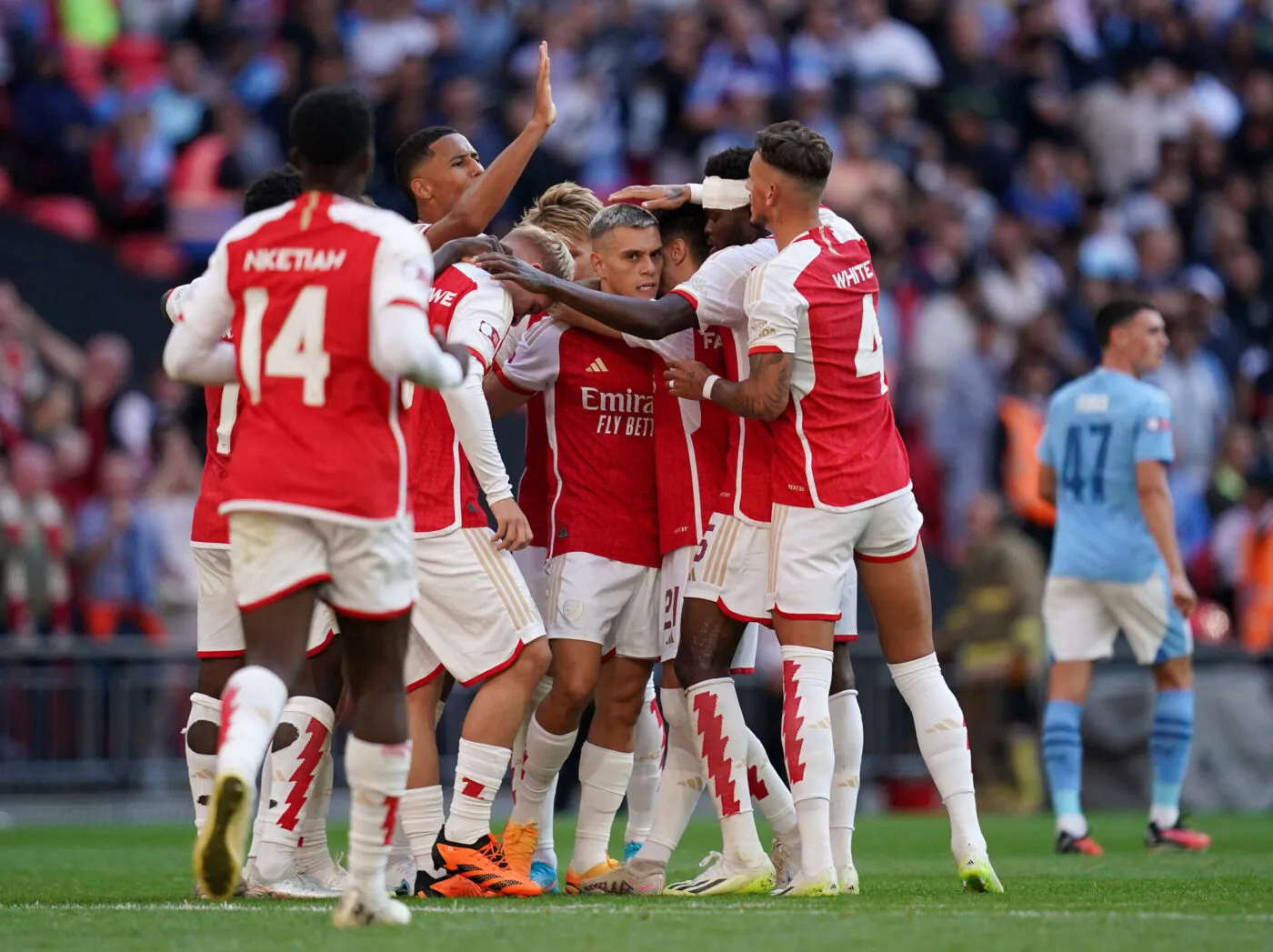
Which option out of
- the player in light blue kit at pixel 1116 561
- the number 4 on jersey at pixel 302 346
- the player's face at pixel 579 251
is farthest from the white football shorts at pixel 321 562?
the player in light blue kit at pixel 1116 561

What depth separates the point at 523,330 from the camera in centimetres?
819

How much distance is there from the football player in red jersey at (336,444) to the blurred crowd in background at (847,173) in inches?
322

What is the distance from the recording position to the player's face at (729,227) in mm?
7891

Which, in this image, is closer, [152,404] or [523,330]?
[523,330]

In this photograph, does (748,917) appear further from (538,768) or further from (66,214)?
(66,214)

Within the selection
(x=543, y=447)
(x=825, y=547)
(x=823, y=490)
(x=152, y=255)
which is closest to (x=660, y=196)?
(x=543, y=447)

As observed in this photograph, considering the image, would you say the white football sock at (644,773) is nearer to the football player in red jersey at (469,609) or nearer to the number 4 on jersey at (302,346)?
the football player in red jersey at (469,609)

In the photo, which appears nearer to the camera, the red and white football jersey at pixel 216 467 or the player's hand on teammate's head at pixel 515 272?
the player's hand on teammate's head at pixel 515 272

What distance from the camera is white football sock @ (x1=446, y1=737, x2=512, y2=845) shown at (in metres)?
7.29

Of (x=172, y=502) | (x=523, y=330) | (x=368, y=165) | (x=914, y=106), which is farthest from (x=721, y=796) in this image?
(x=914, y=106)

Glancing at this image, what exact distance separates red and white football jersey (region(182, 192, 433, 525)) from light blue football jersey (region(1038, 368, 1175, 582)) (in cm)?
569

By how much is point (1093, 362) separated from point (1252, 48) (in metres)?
6.08

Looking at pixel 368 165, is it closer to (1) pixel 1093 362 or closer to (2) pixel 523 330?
(2) pixel 523 330

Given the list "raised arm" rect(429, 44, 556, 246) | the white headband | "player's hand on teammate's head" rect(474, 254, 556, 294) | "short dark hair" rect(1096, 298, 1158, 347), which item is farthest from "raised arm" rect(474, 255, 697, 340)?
"short dark hair" rect(1096, 298, 1158, 347)
